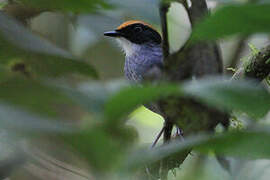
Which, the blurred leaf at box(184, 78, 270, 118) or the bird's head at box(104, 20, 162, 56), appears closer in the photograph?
the blurred leaf at box(184, 78, 270, 118)

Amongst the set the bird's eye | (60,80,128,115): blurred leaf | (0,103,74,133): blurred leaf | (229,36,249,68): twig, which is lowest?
(229,36,249,68): twig

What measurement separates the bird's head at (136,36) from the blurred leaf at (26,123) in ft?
9.58

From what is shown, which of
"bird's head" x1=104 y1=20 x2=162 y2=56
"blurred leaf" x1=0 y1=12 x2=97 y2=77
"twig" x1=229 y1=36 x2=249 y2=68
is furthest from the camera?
"twig" x1=229 y1=36 x2=249 y2=68

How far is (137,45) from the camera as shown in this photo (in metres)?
3.69

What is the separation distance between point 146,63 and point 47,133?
2671 mm

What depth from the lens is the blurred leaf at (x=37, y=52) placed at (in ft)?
3.04

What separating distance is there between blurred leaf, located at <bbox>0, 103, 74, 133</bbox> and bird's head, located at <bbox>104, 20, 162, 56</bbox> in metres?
2.92

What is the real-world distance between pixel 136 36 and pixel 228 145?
3.03 m

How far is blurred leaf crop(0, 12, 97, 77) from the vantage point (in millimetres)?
926

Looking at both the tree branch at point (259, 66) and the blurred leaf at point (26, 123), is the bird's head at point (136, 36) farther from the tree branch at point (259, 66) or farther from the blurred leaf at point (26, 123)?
the blurred leaf at point (26, 123)

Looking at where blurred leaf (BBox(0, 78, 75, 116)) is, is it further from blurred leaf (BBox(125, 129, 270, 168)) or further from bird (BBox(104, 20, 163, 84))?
bird (BBox(104, 20, 163, 84))

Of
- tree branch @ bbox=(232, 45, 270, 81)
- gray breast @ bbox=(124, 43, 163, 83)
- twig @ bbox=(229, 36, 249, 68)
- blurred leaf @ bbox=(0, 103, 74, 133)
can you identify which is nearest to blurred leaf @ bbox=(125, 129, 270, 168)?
blurred leaf @ bbox=(0, 103, 74, 133)

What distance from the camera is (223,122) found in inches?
39.1

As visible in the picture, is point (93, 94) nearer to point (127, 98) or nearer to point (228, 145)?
point (127, 98)
